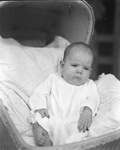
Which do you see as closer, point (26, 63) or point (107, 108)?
point (107, 108)

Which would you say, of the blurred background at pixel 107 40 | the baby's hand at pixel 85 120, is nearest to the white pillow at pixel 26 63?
the baby's hand at pixel 85 120

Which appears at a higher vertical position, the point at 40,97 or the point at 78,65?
the point at 78,65

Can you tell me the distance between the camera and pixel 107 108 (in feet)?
5.14

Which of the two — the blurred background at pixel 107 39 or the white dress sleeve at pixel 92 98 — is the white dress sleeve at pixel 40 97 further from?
the blurred background at pixel 107 39

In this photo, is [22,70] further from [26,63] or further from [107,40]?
[107,40]

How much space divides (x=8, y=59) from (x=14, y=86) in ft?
0.54

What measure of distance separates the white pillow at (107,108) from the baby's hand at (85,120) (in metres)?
0.02

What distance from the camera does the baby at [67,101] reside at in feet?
4.74

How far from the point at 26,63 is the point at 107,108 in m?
0.56

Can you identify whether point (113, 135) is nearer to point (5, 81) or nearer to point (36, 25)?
point (5, 81)

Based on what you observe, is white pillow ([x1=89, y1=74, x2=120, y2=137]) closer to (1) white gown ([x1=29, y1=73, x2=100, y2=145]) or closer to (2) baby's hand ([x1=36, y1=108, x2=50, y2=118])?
(1) white gown ([x1=29, y1=73, x2=100, y2=145])

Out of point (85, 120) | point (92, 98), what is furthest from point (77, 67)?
point (85, 120)

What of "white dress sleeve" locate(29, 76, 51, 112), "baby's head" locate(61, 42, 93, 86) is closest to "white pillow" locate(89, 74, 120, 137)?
"baby's head" locate(61, 42, 93, 86)

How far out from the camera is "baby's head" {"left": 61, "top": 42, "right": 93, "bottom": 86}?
1.63m
